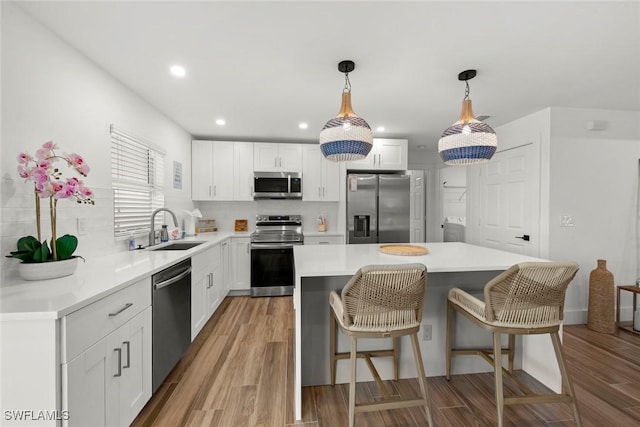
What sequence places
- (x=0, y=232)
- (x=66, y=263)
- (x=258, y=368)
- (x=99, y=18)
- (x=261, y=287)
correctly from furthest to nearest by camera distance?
(x=261, y=287) < (x=258, y=368) < (x=99, y=18) < (x=66, y=263) < (x=0, y=232)

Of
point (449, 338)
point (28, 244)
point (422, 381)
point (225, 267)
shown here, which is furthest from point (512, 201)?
point (28, 244)

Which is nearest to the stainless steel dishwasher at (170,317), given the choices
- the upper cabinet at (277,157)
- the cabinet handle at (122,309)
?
the cabinet handle at (122,309)

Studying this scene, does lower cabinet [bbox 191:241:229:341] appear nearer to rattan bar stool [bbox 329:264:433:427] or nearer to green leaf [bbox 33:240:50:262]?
green leaf [bbox 33:240:50:262]

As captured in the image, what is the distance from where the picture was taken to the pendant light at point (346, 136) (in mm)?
1865

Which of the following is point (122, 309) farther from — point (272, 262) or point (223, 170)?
point (223, 170)

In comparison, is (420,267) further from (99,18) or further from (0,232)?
(99,18)

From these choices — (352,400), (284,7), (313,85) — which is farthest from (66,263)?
(313,85)

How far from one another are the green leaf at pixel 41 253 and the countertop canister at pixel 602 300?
4.69m

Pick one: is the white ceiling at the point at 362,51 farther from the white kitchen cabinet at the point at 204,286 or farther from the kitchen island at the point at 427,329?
the white kitchen cabinet at the point at 204,286

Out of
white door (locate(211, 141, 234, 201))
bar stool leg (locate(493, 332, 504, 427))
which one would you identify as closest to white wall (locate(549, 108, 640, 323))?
bar stool leg (locate(493, 332, 504, 427))

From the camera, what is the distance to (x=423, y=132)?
4.10 meters

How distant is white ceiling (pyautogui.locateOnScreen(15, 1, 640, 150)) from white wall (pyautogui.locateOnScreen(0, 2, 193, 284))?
13cm

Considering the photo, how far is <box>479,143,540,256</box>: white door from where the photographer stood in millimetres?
3209

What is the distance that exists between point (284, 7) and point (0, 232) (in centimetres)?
193
